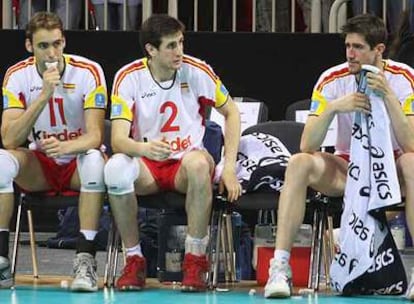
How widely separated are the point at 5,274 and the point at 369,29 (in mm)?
2333

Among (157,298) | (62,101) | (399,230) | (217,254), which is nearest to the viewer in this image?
(157,298)

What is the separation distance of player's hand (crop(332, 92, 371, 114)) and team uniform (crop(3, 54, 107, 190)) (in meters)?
1.36

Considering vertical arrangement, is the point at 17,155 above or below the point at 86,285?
above

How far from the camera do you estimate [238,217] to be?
8.91 m

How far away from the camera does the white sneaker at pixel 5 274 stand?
8.14 metres

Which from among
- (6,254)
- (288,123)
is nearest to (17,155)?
(6,254)

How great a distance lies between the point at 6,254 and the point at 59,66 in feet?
3.52

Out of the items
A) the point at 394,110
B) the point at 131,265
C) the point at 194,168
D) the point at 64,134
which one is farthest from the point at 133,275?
the point at 394,110

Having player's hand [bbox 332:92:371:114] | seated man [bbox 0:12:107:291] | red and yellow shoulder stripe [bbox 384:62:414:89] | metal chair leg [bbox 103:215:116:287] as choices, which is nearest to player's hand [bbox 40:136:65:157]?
seated man [bbox 0:12:107:291]

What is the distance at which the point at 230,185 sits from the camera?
8.07 meters

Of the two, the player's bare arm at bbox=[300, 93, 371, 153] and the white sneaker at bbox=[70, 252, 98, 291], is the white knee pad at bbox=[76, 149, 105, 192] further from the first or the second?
the player's bare arm at bbox=[300, 93, 371, 153]

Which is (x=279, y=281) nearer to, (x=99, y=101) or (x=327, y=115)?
(x=327, y=115)

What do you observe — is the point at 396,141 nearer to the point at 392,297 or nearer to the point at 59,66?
the point at 392,297

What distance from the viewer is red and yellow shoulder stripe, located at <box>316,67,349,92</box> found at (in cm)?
810
